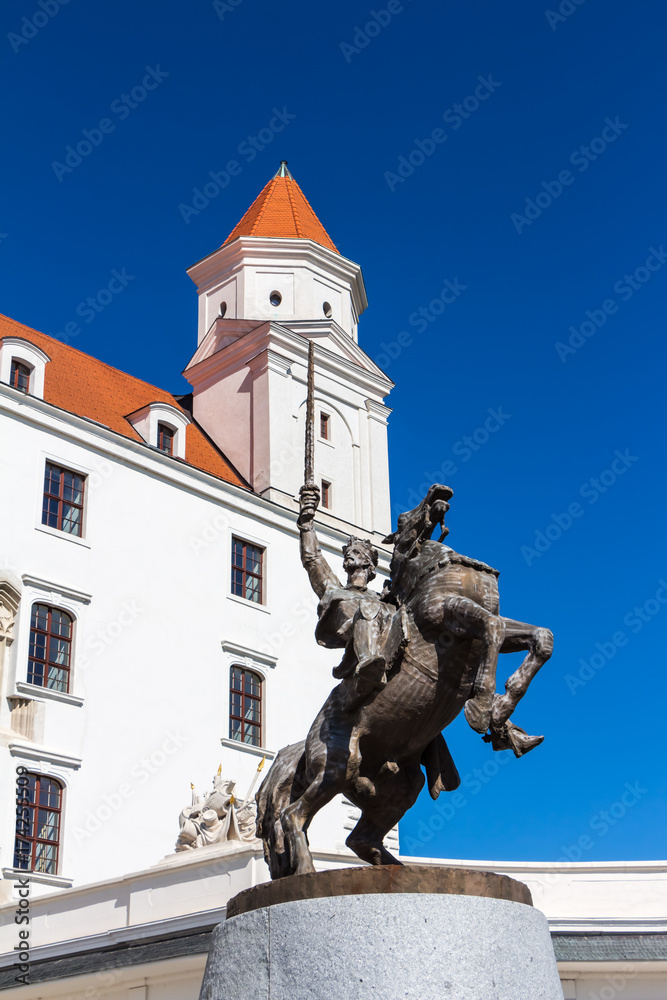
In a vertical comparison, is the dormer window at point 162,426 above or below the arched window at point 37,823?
above

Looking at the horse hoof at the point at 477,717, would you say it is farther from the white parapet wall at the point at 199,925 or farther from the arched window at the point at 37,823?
the arched window at the point at 37,823

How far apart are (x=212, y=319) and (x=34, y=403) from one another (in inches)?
448

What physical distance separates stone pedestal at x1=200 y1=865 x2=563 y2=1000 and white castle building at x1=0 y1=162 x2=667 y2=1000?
1151 centimetres

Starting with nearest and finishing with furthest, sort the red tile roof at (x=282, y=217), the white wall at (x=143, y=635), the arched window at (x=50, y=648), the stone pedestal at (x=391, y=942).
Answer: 1. the stone pedestal at (x=391, y=942)
2. the white wall at (x=143, y=635)
3. the arched window at (x=50, y=648)
4. the red tile roof at (x=282, y=217)

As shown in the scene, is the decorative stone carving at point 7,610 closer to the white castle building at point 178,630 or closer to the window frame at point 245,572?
the white castle building at point 178,630

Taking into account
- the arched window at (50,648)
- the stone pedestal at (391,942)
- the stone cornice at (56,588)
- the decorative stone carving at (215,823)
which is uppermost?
the stone cornice at (56,588)

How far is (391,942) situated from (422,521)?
8.86 ft

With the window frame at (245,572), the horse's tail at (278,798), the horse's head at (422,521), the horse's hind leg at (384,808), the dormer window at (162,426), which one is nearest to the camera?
the horse's tail at (278,798)

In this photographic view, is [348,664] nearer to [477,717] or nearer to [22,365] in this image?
[477,717]

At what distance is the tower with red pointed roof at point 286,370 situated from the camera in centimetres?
3425

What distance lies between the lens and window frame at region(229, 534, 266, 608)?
1208 inches

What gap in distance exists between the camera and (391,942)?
6094 mm

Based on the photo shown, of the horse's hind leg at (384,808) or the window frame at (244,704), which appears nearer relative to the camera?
the horse's hind leg at (384,808)

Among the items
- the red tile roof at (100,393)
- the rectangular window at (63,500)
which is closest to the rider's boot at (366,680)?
the rectangular window at (63,500)
